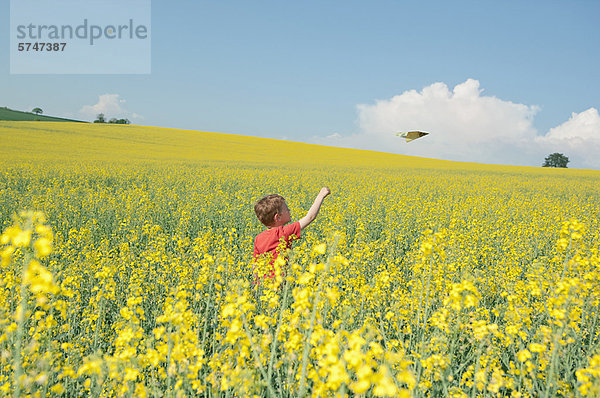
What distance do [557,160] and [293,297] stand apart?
98627 millimetres

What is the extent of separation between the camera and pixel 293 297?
6.77 ft

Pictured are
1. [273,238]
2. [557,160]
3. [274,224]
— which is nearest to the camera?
[273,238]

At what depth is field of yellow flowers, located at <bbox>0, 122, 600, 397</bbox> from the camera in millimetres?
1593

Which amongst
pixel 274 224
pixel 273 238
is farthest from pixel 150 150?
pixel 273 238

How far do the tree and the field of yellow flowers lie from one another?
3065 inches

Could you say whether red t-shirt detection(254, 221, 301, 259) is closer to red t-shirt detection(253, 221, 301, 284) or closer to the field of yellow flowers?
red t-shirt detection(253, 221, 301, 284)

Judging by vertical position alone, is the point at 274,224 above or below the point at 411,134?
below

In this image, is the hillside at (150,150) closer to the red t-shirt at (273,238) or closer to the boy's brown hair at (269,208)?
the boy's brown hair at (269,208)

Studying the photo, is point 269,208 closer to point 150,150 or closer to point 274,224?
point 274,224

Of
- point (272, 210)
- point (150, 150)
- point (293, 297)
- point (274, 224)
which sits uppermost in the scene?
point (150, 150)

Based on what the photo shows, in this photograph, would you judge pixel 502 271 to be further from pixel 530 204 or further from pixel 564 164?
pixel 564 164

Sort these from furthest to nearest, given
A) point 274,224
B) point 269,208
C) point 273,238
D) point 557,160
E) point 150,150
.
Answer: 1. point 557,160
2. point 150,150
3. point 274,224
4. point 269,208
5. point 273,238

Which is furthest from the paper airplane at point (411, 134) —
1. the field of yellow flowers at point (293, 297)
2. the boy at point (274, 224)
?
the boy at point (274, 224)

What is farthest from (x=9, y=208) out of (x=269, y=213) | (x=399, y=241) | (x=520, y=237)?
(x=520, y=237)
